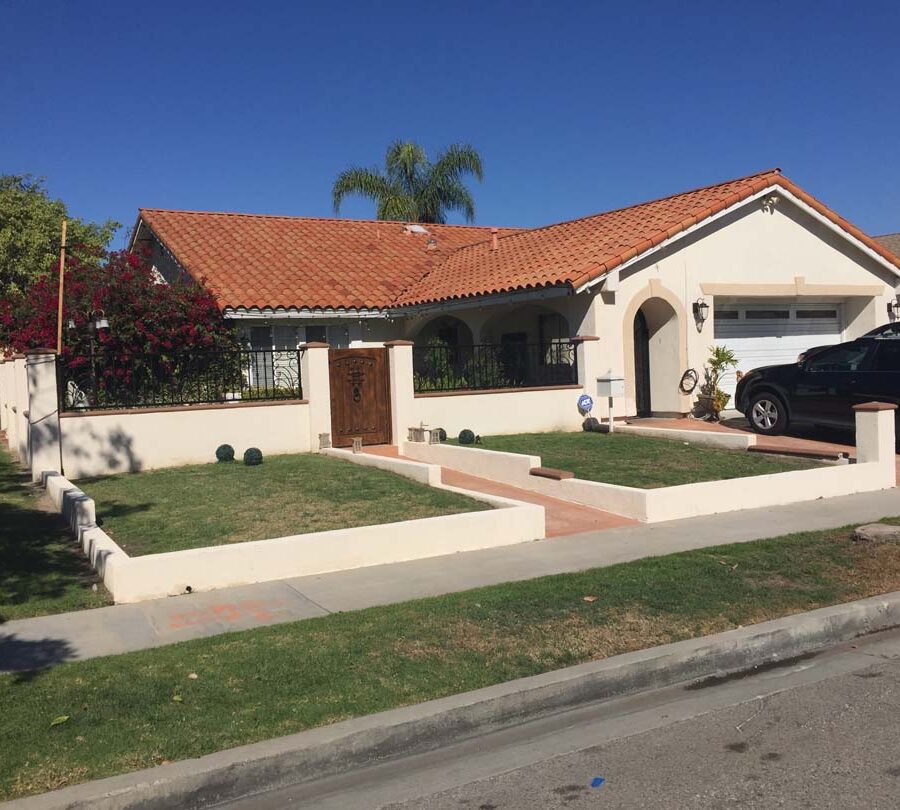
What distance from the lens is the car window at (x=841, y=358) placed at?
1396 centimetres

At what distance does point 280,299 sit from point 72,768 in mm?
14928

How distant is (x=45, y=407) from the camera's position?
12.6 meters

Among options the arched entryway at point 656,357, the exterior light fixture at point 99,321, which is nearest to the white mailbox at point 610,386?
the arched entryway at point 656,357

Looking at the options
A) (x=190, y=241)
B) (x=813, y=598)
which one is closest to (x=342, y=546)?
(x=813, y=598)

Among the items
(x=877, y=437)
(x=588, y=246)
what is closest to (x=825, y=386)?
(x=877, y=437)

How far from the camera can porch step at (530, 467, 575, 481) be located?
449 inches

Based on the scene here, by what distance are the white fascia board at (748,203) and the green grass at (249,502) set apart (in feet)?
21.3

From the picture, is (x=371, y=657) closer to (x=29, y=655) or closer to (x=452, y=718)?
(x=452, y=718)

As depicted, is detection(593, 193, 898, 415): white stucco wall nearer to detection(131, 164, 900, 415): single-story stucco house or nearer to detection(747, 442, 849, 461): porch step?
detection(131, 164, 900, 415): single-story stucco house

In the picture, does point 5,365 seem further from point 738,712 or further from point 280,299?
point 738,712

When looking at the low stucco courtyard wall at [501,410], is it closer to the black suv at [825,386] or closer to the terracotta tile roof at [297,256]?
the black suv at [825,386]

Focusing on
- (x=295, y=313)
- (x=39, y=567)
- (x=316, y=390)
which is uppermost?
(x=295, y=313)

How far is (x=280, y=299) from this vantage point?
18656 millimetres

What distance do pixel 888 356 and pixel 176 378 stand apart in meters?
11.0
